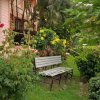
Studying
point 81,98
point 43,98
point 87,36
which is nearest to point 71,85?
point 81,98

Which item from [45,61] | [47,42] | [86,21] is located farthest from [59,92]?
[86,21]

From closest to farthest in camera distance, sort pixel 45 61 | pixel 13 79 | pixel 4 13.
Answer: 1. pixel 13 79
2. pixel 45 61
3. pixel 4 13

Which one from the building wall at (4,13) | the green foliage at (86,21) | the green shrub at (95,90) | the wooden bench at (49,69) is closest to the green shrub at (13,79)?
the green shrub at (95,90)

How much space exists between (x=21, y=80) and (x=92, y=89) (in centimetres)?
261

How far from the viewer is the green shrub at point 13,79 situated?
18.6 feet

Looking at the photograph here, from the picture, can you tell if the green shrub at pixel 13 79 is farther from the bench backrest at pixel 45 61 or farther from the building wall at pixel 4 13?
the building wall at pixel 4 13

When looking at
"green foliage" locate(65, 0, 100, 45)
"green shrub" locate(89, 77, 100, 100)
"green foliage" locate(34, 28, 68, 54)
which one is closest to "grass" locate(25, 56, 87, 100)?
"green shrub" locate(89, 77, 100, 100)

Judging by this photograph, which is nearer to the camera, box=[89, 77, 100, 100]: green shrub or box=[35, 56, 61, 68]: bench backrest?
box=[89, 77, 100, 100]: green shrub

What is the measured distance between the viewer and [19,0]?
2845 cm

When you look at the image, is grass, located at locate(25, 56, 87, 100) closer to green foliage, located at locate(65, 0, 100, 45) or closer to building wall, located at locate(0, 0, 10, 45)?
green foliage, located at locate(65, 0, 100, 45)

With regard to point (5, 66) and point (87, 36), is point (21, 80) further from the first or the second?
point (87, 36)

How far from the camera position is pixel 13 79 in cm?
582

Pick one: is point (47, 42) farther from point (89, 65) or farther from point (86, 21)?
point (86, 21)

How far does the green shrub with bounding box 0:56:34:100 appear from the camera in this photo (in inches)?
224
